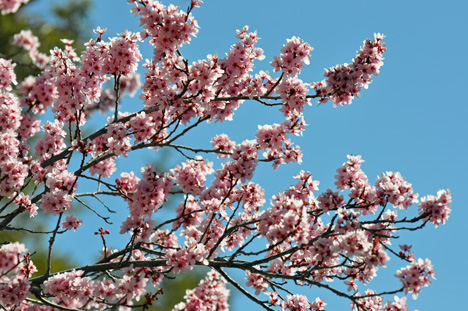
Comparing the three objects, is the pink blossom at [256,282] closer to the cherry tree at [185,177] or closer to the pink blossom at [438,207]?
the cherry tree at [185,177]

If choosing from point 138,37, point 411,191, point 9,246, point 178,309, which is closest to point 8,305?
point 9,246

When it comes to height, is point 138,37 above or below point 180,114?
above

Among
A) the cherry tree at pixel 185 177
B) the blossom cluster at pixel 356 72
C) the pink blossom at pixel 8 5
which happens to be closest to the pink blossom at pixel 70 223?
the cherry tree at pixel 185 177

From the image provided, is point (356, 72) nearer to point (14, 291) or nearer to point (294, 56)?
point (294, 56)

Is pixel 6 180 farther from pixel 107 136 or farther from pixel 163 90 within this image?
pixel 163 90

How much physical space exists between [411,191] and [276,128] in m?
1.72

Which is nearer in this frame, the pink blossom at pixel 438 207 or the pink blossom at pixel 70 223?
the pink blossom at pixel 438 207

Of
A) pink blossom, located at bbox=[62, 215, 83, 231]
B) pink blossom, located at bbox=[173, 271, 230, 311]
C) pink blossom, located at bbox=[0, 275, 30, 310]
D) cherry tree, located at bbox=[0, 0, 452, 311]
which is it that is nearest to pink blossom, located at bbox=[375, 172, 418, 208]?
cherry tree, located at bbox=[0, 0, 452, 311]

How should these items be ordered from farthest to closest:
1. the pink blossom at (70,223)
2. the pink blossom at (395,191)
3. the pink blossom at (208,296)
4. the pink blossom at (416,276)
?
the pink blossom at (208,296) → the pink blossom at (70,223) → the pink blossom at (395,191) → the pink blossom at (416,276)

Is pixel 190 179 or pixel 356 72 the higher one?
pixel 356 72

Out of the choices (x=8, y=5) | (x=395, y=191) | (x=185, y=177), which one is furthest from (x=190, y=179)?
(x=8, y=5)

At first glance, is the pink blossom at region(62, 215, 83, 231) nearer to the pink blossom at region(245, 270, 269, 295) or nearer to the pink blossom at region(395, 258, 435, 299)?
the pink blossom at region(245, 270, 269, 295)

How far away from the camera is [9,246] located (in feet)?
19.6

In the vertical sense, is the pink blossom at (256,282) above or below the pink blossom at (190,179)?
below
